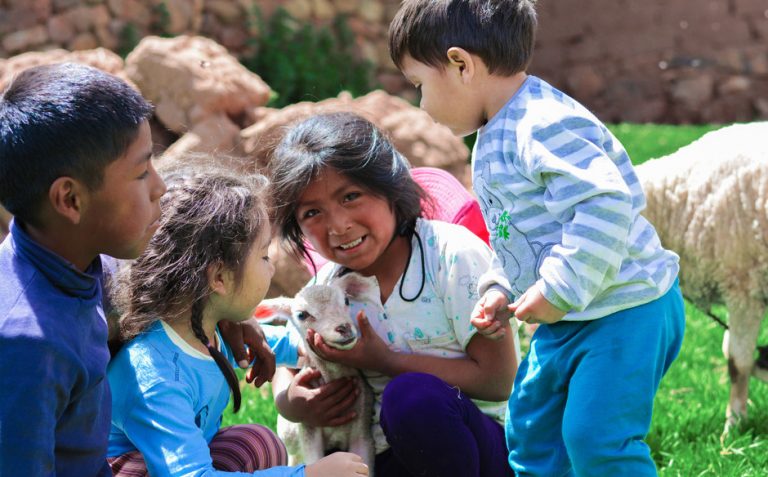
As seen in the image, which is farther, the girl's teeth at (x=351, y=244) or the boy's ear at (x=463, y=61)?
the girl's teeth at (x=351, y=244)

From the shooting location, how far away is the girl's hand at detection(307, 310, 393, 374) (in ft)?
10.2

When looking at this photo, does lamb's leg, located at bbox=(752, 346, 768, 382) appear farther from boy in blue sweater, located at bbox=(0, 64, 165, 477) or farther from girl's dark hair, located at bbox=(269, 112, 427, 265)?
boy in blue sweater, located at bbox=(0, 64, 165, 477)

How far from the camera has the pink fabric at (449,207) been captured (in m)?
3.65

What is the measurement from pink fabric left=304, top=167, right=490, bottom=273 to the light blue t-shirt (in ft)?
3.04

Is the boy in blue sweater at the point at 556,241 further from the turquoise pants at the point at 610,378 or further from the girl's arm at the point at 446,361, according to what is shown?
the girl's arm at the point at 446,361

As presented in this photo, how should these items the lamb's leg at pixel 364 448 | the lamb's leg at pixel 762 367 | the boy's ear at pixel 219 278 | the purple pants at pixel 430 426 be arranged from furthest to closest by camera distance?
1. the lamb's leg at pixel 762 367
2. the lamb's leg at pixel 364 448
3. the purple pants at pixel 430 426
4. the boy's ear at pixel 219 278

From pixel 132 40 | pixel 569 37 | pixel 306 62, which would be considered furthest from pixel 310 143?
pixel 569 37

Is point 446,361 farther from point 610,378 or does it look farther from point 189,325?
point 189,325

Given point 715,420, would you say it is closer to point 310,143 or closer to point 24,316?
point 310,143

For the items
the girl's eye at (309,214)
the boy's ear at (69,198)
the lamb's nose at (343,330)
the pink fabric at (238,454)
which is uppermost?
the boy's ear at (69,198)

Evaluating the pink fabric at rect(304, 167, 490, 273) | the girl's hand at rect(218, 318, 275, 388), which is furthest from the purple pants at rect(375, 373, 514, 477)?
the pink fabric at rect(304, 167, 490, 273)

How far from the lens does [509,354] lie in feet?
10.3

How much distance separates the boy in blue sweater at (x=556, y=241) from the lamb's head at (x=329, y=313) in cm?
44

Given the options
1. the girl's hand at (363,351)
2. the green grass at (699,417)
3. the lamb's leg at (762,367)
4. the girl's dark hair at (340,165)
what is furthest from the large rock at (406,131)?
the girl's hand at (363,351)
